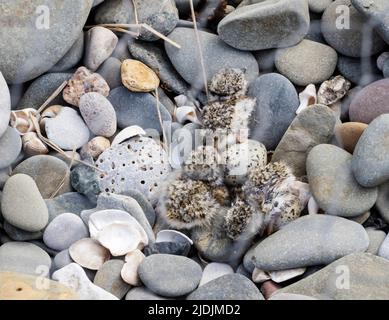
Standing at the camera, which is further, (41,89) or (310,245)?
(41,89)

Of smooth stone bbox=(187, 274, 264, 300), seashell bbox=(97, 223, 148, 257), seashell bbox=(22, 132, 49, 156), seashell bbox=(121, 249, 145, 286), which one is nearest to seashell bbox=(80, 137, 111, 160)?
seashell bbox=(22, 132, 49, 156)

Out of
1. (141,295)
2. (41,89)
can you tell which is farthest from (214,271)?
(41,89)

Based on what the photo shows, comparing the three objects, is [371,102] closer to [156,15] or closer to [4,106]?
Answer: [156,15]

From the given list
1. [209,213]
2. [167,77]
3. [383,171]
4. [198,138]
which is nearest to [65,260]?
[209,213]

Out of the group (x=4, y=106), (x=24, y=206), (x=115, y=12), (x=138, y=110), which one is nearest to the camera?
(x=24, y=206)

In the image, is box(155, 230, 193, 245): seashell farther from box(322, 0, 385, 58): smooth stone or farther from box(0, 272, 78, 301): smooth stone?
box(322, 0, 385, 58): smooth stone

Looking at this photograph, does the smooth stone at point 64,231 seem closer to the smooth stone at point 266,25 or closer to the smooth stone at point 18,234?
the smooth stone at point 18,234
